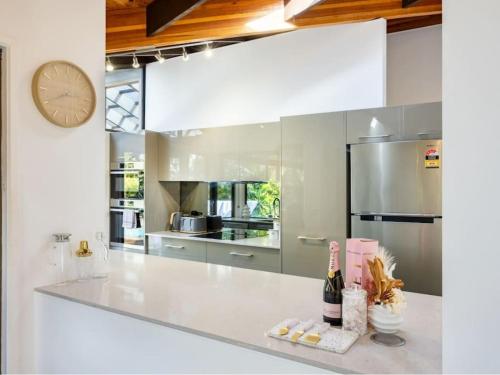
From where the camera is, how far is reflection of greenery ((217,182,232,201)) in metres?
4.73

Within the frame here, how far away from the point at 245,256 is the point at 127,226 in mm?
1623

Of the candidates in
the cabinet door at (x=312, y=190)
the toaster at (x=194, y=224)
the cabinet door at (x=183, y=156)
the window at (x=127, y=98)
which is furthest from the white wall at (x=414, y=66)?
the window at (x=127, y=98)

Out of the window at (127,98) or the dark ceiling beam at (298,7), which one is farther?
the window at (127,98)

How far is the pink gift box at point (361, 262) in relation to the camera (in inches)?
53.4

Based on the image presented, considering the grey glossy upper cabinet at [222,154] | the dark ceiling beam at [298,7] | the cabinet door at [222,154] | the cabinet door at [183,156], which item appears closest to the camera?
the dark ceiling beam at [298,7]

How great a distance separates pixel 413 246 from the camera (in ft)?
9.73

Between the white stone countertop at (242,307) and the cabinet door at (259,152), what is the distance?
1.62 m

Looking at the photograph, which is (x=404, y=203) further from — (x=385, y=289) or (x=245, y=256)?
(x=385, y=289)

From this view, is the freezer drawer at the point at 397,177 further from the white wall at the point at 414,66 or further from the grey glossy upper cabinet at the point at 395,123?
the white wall at the point at 414,66

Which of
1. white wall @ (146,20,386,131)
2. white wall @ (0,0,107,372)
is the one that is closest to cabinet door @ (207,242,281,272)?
white wall @ (146,20,386,131)

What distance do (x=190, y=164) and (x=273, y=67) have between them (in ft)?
4.61

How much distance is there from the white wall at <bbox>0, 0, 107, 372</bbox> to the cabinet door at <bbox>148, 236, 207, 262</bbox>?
6.81 feet

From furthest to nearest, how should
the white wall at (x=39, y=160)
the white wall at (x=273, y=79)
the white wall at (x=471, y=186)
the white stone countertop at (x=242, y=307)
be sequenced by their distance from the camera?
the white wall at (x=273, y=79) → the white wall at (x=39, y=160) → the white stone countertop at (x=242, y=307) → the white wall at (x=471, y=186)

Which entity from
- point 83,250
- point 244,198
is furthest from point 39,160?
point 244,198
